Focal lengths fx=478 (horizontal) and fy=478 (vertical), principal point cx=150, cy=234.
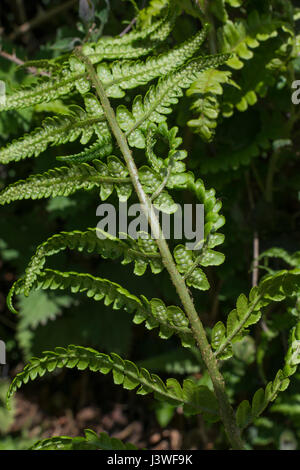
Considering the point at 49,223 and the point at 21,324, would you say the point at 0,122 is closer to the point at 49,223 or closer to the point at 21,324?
the point at 49,223

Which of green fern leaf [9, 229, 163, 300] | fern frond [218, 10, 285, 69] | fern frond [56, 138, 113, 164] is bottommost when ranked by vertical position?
green fern leaf [9, 229, 163, 300]

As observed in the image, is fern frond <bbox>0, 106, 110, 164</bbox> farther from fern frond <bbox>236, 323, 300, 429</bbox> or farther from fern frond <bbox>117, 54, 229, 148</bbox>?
fern frond <bbox>236, 323, 300, 429</bbox>

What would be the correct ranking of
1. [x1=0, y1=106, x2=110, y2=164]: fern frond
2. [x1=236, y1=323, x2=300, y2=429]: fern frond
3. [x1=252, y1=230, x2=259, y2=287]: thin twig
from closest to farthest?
[x1=236, y1=323, x2=300, y2=429]: fern frond
[x1=0, y1=106, x2=110, y2=164]: fern frond
[x1=252, y1=230, x2=259, y2=287]: thin twig

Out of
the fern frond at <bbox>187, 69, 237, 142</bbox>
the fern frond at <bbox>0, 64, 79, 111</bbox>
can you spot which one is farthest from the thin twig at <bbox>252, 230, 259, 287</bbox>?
the fern frond at <bbox>0, 64, 79, 111</bbox>

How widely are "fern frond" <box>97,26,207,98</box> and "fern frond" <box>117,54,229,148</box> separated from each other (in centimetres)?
5

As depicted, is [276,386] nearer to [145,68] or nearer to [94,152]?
[94,152]

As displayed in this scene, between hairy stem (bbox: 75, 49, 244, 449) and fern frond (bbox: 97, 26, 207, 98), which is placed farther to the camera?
fern frond (bbox: 97, 26, 207, 98)

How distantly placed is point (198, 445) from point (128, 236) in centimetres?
114

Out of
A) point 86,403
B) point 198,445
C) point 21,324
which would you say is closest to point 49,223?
point 21,324

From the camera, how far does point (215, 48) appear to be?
3.82ft

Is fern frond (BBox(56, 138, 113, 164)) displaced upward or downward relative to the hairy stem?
upward

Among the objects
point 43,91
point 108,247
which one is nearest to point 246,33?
point 43,91

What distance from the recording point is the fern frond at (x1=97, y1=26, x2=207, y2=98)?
944 millimetres

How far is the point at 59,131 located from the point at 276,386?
62 cm
